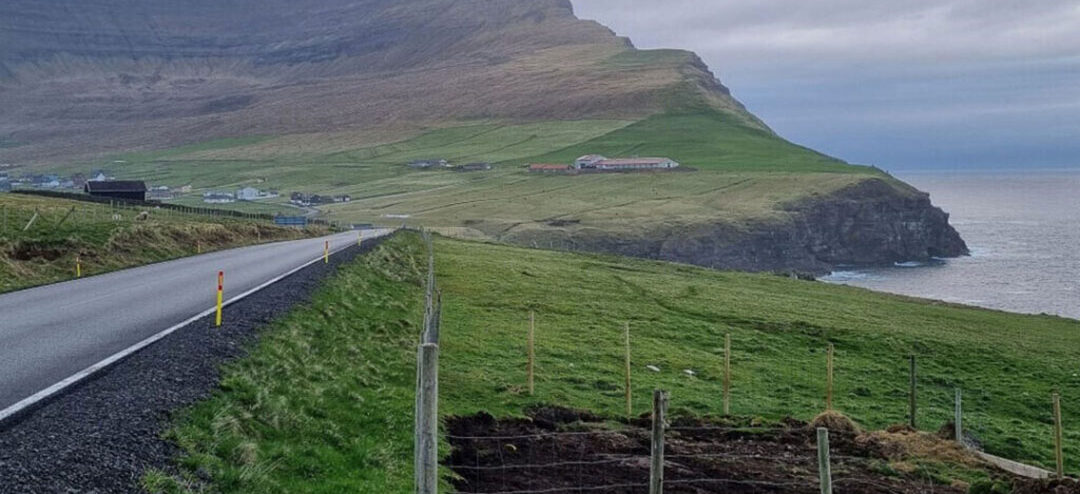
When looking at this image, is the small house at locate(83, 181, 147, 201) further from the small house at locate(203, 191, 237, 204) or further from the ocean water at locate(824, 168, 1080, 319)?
the ocean water at locate(824, 168, 1080, 319)

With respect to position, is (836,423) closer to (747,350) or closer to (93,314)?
(747,350)

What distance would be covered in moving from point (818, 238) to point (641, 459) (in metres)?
148

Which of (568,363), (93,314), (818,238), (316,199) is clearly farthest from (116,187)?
(818,238)

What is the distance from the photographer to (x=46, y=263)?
34.1m

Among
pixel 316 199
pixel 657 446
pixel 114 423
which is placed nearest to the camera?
pixel 657 446

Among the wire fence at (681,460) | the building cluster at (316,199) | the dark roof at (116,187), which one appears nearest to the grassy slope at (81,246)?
the wire fence at (681,460)

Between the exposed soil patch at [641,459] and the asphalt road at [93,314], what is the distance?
269 inches

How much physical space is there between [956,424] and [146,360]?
63.5ft

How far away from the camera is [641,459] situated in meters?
17.1

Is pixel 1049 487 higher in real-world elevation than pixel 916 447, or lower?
higher

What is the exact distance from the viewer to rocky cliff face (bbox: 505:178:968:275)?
13100 cm

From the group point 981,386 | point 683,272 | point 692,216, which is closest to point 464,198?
point 692,216

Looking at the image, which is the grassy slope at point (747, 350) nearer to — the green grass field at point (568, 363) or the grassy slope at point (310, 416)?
the green grass field at point (568, 363)

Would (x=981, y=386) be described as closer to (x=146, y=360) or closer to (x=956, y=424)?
(x=956, y=424)
